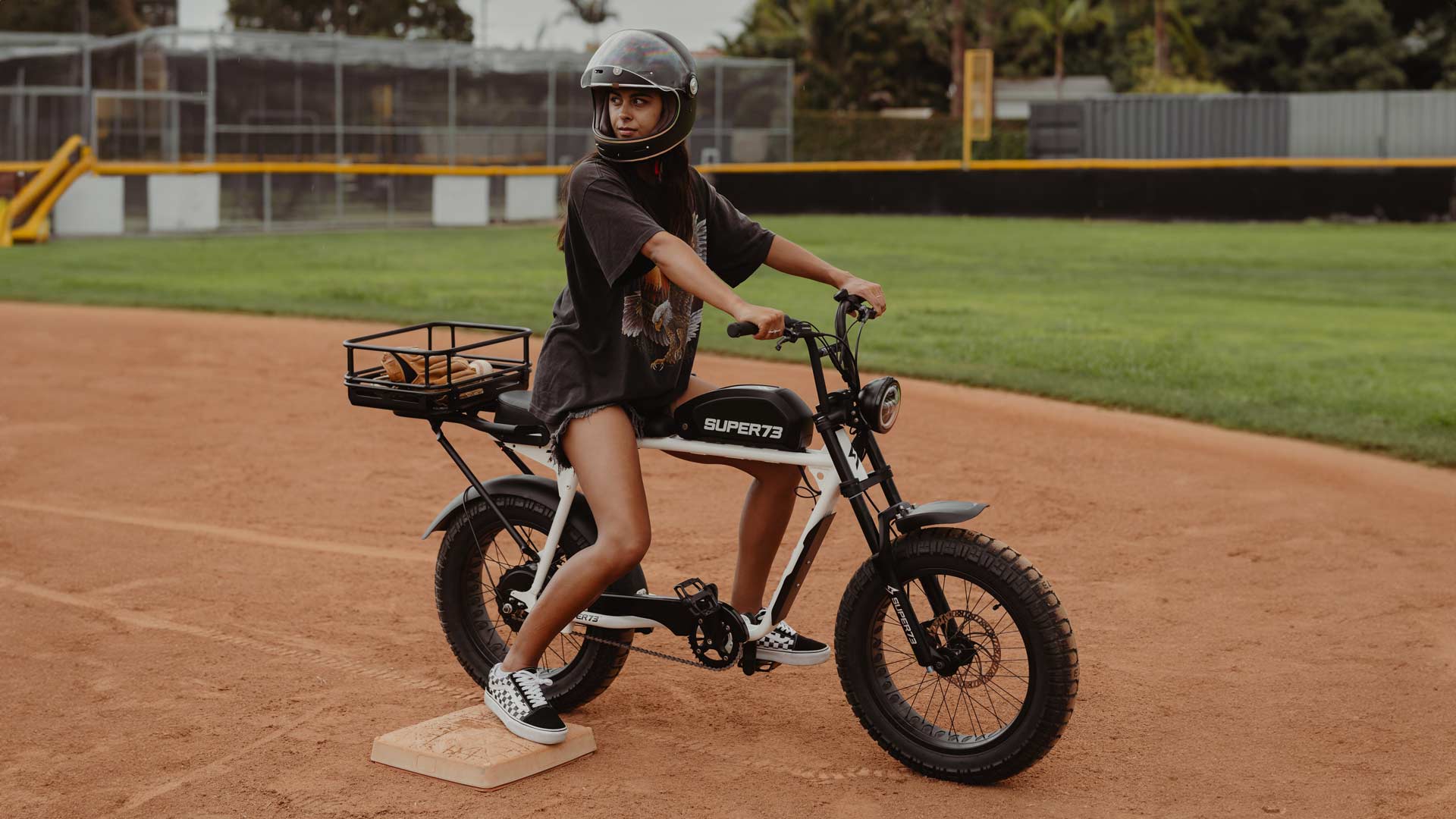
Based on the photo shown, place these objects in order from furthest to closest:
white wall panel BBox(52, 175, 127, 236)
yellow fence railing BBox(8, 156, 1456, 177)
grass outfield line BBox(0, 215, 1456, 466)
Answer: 1. yellow fence railing BBox(8, 156, 1456, 177)
2. white wall panel BBox(52, 175, 127, 236)
3. grass outfield line BBox(0, 215, 1456, 466)

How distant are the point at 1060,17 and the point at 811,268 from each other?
58.6m

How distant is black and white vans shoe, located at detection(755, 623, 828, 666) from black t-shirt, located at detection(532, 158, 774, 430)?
78 centimetres

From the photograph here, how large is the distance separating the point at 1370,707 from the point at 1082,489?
10.5 ft

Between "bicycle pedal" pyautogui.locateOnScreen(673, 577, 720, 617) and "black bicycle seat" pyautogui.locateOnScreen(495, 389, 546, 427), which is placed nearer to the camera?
"bicycle pedal" pyautogui.locateOnScreen(673, 577, 720, 617)

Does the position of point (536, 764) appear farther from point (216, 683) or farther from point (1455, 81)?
point (1455, 81)

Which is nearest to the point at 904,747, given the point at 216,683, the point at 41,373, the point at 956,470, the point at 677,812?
the point at 677,812


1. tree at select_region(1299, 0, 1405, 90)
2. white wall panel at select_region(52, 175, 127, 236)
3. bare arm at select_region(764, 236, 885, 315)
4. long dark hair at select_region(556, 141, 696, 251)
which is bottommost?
bare arm at select_region(764, 236, 885, 315)

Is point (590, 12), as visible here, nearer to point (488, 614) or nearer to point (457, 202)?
point (457, 202)

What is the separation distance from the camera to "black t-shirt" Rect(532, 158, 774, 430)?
4.02m

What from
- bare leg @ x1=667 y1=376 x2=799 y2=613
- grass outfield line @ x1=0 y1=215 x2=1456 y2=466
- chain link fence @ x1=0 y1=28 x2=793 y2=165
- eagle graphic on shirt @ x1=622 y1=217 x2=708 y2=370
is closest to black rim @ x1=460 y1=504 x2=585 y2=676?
bare leg @ x1=667 y1=376 x2=799 y2=613

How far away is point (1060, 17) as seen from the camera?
59625 mm

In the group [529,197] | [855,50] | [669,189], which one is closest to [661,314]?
[669,189]

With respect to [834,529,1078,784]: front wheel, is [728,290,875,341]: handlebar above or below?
above

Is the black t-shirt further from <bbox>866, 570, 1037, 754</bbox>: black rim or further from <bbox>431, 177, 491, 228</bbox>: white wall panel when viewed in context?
<bbox>431, 177, 491, 228</bbox>: white wall panel
